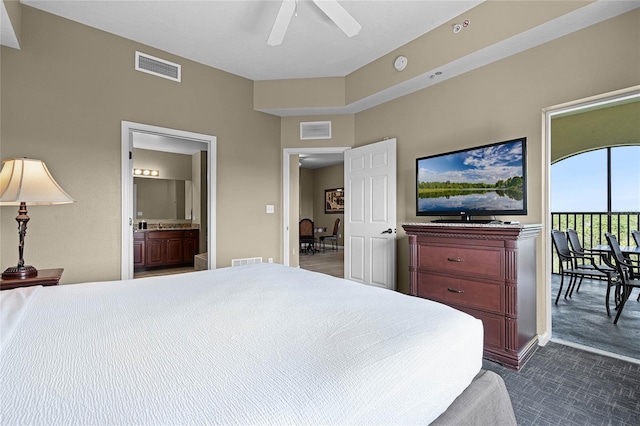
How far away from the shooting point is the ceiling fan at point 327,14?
2.23m

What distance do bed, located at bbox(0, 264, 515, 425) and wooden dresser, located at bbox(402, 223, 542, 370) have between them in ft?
4.57

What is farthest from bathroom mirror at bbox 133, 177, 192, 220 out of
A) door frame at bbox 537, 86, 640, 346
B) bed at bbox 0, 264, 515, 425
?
door frame at bbox 537, 86, 640, 346

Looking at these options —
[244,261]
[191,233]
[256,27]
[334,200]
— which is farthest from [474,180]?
[334,200]

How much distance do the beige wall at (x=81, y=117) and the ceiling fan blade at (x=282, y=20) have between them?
5.05 ft

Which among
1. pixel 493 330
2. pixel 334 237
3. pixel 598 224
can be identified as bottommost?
pixel 493 330

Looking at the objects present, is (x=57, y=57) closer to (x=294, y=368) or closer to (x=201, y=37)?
(x=201, y=37)

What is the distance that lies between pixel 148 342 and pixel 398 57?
140 inches

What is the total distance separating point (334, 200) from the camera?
991 cm

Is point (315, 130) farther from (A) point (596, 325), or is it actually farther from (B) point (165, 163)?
(B) point (165, 163)

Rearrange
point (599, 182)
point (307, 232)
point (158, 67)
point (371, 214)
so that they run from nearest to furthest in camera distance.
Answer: point (158, 67) → point (371, 214) → point (599, 182) → point (307, 232)

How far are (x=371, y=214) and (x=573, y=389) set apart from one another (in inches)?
97.4

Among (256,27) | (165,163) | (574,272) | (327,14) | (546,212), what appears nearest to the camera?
(327,14)

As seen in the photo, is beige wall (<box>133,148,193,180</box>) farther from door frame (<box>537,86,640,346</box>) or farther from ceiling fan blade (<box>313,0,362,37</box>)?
door frame (<box>537,86,640,346</box>)

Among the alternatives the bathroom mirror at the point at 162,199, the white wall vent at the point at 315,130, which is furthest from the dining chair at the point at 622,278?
the bathroom mirror at the point at 162,199
